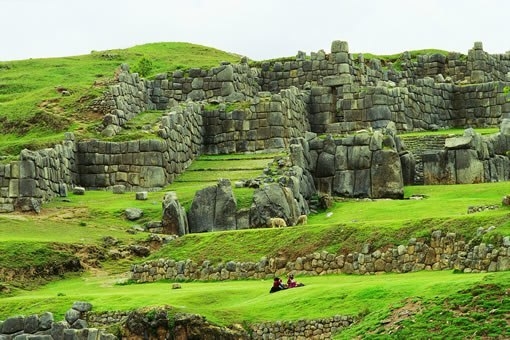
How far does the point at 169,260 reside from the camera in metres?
46.4

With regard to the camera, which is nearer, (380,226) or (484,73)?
(380,226)

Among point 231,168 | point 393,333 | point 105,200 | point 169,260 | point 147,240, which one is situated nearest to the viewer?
point 393,333

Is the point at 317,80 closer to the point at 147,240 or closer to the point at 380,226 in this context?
the point at 147,240

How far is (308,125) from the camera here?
242ft

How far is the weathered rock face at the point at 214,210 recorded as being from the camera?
54.0 m

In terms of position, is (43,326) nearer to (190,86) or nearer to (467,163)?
(467,163)

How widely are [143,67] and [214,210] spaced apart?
35.1m

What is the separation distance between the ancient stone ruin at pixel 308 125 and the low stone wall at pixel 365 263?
7.67 m

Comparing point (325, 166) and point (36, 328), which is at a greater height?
point (325, 166)

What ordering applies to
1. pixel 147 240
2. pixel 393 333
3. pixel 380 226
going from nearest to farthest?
pixel 393 333 → pixel 380 226 → pixel 147 240

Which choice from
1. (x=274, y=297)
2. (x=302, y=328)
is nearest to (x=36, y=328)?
(x=274, y=297)

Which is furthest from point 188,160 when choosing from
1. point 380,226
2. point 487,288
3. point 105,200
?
point 487,288

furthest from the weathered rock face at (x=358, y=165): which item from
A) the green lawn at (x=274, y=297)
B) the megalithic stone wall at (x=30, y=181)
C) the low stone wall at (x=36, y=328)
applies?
the low stone wall at (x=36, y=328)

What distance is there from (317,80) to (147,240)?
29464 mm
